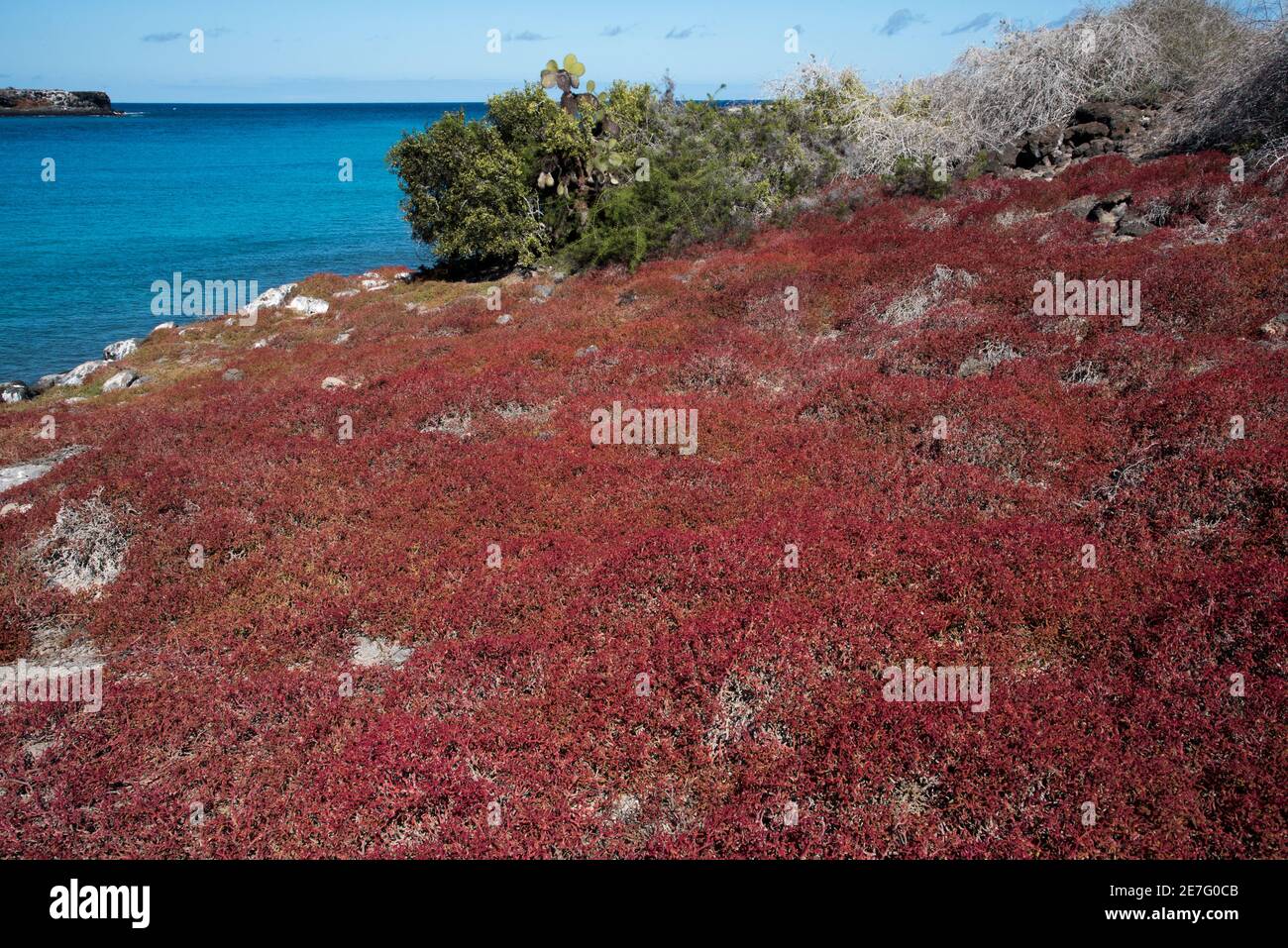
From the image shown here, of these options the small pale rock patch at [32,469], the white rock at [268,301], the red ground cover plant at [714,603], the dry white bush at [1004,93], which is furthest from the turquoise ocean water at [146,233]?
the dry white bush at [1004,93]

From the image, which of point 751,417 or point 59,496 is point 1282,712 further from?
point 59,496

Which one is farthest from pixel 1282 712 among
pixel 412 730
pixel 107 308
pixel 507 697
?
pixel 107 308

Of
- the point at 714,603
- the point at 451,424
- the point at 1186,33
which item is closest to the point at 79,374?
the point at 451,424

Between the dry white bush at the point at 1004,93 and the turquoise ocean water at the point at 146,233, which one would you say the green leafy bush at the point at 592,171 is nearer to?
the dry white bush at the point at 1004,93

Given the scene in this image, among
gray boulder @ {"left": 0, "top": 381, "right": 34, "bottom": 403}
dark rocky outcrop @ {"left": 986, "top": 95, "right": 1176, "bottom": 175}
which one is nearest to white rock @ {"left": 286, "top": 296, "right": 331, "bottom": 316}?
gray boulder @ {"left": 0, "top": 381, "right": 34, "bottom": 403}

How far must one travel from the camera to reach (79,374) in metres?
26.8

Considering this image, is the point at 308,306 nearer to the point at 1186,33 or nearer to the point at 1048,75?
the point at 1048,75

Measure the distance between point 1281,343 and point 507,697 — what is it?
51.7 ft

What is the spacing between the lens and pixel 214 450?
14.8 m

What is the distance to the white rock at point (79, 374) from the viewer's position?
25969 millimetres

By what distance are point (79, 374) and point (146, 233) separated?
40.4m

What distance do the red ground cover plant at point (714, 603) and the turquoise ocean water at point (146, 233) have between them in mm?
24471

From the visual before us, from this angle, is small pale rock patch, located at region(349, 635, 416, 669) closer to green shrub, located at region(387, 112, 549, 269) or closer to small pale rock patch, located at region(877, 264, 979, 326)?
small pale rock patch, located at region(877, 264, 979, 326)

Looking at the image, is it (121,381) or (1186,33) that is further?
(1186,33)
